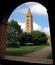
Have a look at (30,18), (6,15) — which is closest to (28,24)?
(30,18)

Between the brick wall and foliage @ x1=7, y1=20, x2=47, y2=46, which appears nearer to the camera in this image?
the brick wall

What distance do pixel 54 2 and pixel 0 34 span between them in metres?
5.59

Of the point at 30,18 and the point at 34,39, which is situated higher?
the point at 30,18

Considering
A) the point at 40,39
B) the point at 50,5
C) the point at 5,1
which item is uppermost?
the point at 5,1

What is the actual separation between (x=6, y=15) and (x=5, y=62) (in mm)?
3416

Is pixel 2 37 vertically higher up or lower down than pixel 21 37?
higher up

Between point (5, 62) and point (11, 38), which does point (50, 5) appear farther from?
point (11, 38)

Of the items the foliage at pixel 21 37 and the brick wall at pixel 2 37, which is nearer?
the brick wall at pixel 2 37

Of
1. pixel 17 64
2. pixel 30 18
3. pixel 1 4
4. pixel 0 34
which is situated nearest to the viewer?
pixel 17 64

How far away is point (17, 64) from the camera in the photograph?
8695mm

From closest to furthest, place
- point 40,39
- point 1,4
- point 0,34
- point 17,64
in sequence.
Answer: point 17,64 → point 1,4 → point 0,34 → point 40,39

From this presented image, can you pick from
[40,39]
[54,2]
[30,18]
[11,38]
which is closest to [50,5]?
[54,2]

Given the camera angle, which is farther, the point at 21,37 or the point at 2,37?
the point at 21,37

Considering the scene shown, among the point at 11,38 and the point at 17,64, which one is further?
the point at 11,38
